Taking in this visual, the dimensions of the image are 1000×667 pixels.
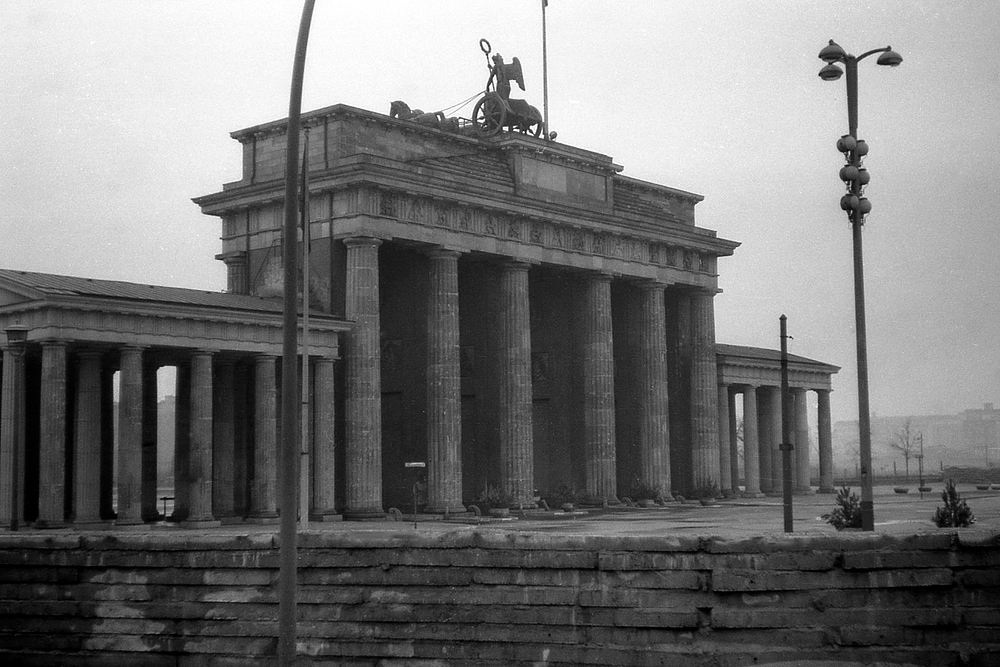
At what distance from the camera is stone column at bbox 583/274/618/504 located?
66188 mm

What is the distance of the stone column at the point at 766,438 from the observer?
84.4 meters

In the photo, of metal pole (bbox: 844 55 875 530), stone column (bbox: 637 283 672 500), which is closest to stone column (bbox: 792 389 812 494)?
stone column (bbox: 637 283 672 500)

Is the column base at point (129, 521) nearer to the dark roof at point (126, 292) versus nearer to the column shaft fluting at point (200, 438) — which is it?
the column shaft fluting at point (200, 438)

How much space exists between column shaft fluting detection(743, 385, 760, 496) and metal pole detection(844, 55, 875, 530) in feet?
173

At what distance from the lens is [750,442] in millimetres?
81500

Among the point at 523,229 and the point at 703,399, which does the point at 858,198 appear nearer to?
the point at 523,229

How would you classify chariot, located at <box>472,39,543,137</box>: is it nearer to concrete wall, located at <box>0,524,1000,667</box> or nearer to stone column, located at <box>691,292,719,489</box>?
stone column, located at <box>691,292,719,489</box>

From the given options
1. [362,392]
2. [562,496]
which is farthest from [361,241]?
[562,496]

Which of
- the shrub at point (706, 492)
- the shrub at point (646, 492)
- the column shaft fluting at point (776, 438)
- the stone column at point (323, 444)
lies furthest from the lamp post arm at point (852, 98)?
the column shaft fluting at point (776, 438)

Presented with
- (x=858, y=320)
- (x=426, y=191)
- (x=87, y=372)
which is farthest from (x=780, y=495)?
(x=858, y=320)

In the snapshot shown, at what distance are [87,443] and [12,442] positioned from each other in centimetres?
272

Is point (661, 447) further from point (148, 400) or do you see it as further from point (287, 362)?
point (287, 362)

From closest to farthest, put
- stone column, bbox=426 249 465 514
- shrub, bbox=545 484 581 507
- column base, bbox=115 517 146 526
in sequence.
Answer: column base, bbox=115 517 146 526 → stone column, bbox=426 249 465 514 → shrub, bbox=545 484 581 507

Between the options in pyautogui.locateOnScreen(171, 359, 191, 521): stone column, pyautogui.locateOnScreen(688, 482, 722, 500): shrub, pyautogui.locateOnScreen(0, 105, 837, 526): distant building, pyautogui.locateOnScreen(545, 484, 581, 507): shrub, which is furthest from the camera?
pyautogui.locateOnScreen(688, 482, 722, 500): shrub
